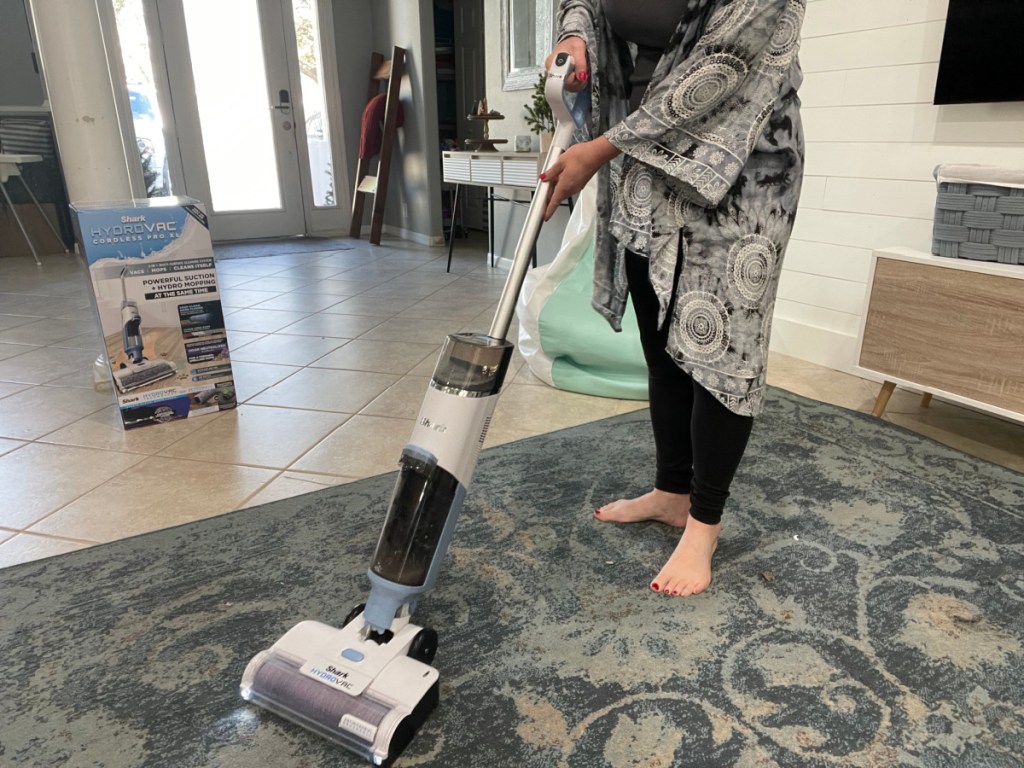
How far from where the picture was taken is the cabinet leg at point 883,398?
185 centimetres

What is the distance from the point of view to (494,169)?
11.1 feet

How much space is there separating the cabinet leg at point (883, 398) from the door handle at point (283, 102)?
4915mm

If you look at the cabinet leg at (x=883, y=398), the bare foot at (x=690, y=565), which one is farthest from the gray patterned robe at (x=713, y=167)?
the cabinet leg at (x=883, y=398)

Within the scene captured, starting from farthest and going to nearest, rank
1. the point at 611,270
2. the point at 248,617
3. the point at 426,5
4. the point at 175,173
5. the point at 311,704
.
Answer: the point at 175,173, the point at 426,5, the point at 611,270, the point at 248,617, the point at 311,704

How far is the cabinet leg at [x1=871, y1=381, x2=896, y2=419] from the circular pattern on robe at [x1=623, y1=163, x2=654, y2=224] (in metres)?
1.18

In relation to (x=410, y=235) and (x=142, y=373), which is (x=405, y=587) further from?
(x=410, y=235)

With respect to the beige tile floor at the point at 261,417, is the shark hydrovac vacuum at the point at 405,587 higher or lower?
higher

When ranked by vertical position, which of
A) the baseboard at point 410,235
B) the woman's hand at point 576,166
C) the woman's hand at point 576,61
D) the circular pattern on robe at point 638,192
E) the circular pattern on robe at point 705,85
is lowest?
the baseboard at point 410,235

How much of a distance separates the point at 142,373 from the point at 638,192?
145 cm

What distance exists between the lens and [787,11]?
883 millimetres

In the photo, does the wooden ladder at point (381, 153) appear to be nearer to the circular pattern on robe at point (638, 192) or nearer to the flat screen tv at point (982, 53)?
the flat screen tv at point (982, 53)

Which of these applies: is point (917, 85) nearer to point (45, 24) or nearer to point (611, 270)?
point (611, 270)

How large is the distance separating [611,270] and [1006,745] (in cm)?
86

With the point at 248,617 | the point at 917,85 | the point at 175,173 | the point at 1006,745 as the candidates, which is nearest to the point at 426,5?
the point at 175,173
